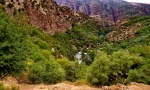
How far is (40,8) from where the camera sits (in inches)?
4776

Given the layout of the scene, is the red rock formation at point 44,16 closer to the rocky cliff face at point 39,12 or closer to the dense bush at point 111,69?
the rocky cliff face at point 39,12

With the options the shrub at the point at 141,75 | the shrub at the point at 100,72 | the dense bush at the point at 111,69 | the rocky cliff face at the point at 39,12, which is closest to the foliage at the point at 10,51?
the shrub at the point at 100,72

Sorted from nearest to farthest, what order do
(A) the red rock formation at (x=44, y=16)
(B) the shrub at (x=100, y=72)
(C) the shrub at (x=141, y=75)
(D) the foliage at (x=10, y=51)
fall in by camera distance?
(D) the foliage at (x=10, y=51) < (C) the shrub at (x=141, y=75) < (B) the shrub at (x=100, y=72) < (A) the red rock formation at (x=44, y=16)

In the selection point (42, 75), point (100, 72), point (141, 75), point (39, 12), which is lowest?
point (39, 12)

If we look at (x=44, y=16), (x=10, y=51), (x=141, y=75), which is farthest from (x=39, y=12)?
(x=10, y=51)

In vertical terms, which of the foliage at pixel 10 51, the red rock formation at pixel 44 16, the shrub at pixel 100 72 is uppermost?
the foliage at pixel 10 51

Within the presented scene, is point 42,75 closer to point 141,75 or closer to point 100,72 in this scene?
point 100,72

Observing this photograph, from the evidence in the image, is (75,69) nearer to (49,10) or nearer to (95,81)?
(95,81)

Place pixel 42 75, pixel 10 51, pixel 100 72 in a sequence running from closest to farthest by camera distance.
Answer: pixel 10 51 < pixel 42 75 < pixel 100 72

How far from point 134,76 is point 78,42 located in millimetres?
140181

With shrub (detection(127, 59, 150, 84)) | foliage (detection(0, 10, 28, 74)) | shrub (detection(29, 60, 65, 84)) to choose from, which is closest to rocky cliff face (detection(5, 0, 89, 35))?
shrub (detection(29, 60, 65, 84))

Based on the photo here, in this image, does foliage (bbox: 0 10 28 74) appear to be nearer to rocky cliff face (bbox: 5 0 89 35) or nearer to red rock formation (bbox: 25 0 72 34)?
rocky cliff face (bbox: 5 0 89 35)

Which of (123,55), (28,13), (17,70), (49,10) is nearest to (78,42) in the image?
(49,10)

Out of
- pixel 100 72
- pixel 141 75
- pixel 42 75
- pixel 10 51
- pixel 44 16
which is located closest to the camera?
pixel 10 51
